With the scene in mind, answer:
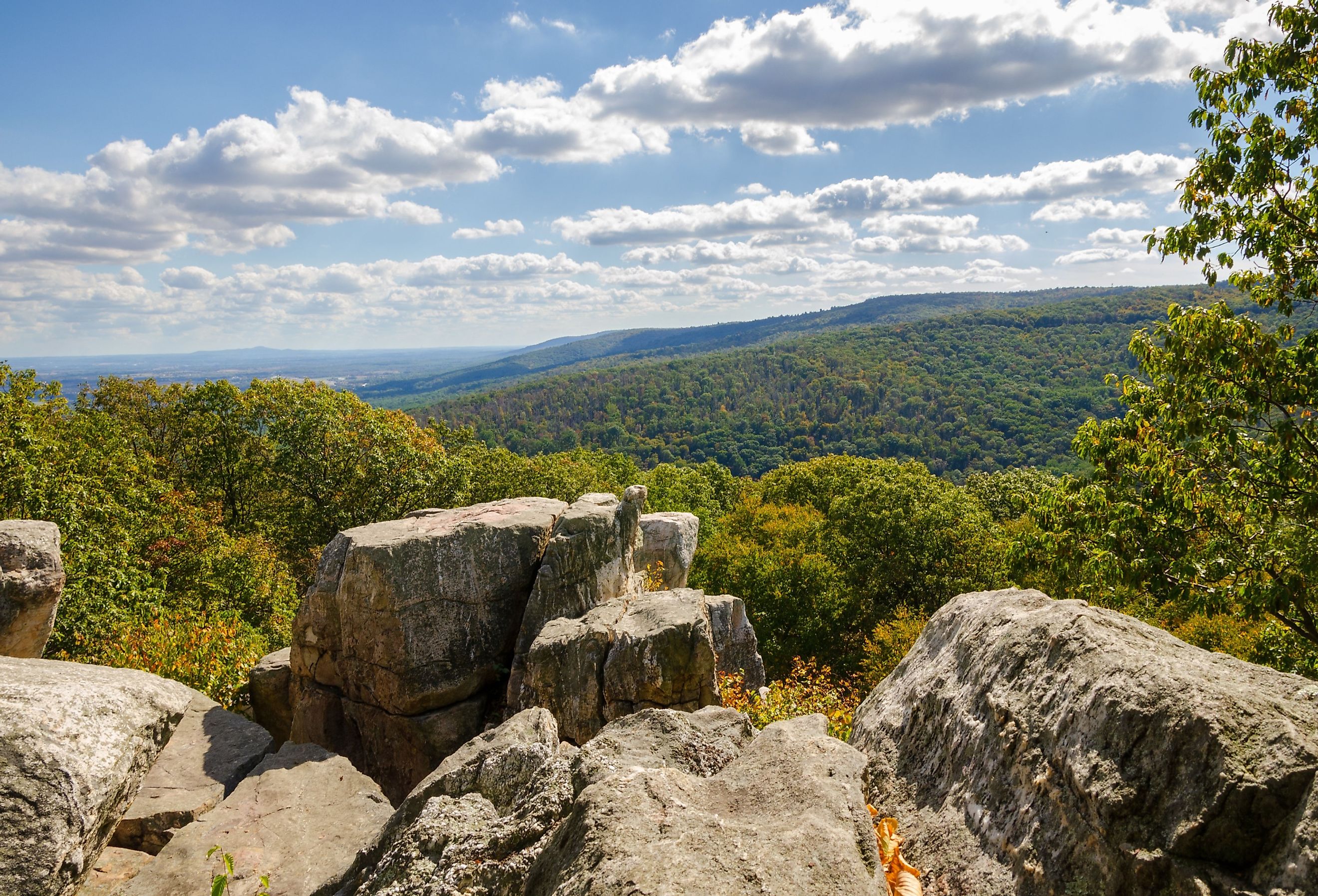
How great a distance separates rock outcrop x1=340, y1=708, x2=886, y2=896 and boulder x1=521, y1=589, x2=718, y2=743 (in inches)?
220

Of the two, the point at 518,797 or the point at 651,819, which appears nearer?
the point at 651,819

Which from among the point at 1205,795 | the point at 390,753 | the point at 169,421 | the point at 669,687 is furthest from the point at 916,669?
the point at 169,421

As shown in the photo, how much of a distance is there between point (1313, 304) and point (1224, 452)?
297 cm

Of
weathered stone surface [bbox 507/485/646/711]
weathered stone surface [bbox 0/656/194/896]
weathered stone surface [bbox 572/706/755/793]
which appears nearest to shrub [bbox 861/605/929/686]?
weathered stone surface [bbox 507/485/646/711]

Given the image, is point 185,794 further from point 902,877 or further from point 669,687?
point 902,877

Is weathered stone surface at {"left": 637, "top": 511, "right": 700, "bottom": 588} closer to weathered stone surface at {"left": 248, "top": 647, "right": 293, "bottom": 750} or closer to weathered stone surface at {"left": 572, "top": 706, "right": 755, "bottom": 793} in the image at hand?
weathered stone surface at {"left": 248, "top": 647, "right": 293, "bottom": 750}

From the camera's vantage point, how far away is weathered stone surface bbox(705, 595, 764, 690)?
23.4 meters

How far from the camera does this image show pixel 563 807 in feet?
22.1

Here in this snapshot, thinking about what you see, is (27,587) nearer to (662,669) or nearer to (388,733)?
(388,733)

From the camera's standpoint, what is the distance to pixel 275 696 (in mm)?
18156

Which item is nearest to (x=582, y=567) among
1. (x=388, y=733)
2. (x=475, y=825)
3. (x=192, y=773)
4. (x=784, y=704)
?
(x=388, y=733)

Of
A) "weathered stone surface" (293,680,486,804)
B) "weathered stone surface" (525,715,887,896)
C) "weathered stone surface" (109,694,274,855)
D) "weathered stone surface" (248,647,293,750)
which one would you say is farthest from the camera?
"weathered stone surface" (248,647,293,750)

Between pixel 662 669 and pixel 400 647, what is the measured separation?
658 cm

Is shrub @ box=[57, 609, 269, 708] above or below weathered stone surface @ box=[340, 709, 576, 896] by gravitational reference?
below
